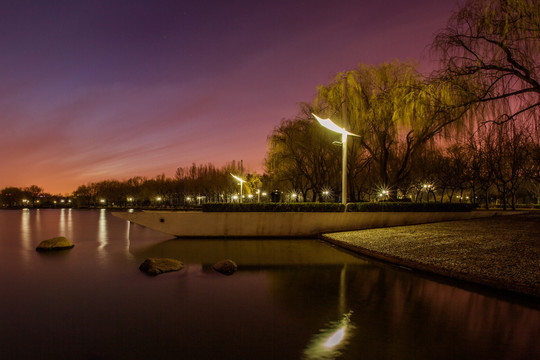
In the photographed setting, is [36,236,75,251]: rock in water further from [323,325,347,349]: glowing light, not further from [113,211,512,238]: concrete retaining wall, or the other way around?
[323,325,347,349]: glowing light

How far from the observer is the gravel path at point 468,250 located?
25.1 feet

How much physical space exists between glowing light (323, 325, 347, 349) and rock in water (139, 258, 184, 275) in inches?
227

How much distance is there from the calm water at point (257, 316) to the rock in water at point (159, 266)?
0.98ft

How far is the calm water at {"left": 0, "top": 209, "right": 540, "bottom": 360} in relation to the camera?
4.45 meters

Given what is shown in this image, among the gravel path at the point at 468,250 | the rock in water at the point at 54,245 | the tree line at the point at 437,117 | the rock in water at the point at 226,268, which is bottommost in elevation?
the rock in water at the point at 54,245

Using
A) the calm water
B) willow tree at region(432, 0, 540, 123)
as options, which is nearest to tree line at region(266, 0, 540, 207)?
willow tree at region(432, 0, 540, 123)

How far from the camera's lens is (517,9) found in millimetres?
8398

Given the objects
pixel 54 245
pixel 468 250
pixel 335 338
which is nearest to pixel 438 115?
pixel 468 250

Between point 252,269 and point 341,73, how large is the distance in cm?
1683

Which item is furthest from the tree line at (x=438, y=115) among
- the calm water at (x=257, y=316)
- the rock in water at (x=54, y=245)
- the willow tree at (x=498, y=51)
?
the rock in water at (x=54, y=245)

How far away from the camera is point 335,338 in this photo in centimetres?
479

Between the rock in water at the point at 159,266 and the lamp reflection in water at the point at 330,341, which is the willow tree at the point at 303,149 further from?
the lamp reflection in water at the point at 330,341

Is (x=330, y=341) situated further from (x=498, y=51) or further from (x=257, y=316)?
(x=498, y=51)

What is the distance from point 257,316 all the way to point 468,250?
7735mm
